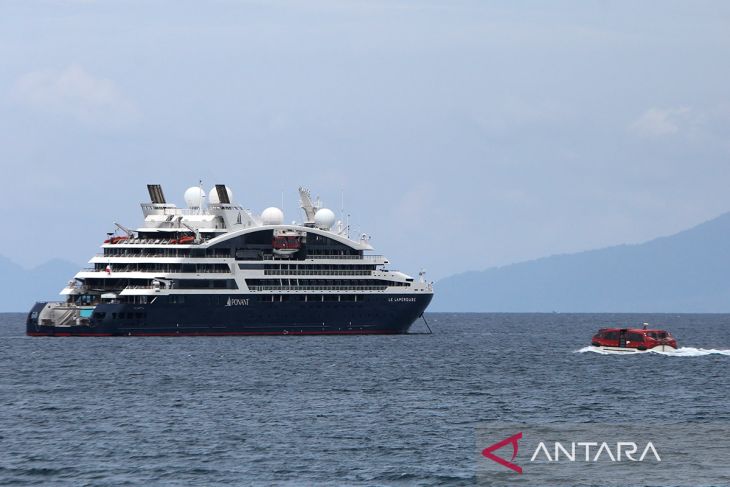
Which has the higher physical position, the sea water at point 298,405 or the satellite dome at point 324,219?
the satellite dome at point 324,219

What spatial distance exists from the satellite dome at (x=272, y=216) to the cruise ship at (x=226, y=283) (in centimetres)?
14

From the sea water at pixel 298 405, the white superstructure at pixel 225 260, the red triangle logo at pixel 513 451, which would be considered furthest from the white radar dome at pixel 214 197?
the red triangle logo at pixel 513 451

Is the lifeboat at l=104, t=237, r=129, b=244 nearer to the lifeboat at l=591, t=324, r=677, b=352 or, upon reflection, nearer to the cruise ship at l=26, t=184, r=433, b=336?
the cruise ship at l=26, t=184, r=433, b=336

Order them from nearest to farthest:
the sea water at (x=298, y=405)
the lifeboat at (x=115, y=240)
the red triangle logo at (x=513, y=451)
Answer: the red triangle logo at (x=513, y=451) < the sea water at (x=298, y=405) < the lifeboat at (x=115, y=240)

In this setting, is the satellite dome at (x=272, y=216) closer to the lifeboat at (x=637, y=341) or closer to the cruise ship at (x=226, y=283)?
the cruise ship at (x=226, y=283)

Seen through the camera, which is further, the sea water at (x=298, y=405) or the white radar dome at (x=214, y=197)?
the white radar dome at (x=214, y=197)

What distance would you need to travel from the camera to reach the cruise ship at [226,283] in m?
113

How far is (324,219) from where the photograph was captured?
421 feet

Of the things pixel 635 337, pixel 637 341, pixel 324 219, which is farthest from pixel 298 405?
pixel 324 219

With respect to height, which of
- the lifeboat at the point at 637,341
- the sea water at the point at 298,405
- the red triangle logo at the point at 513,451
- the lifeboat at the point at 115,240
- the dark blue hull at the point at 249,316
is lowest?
the lifeboat at the point at 637,341

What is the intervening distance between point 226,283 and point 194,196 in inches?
549

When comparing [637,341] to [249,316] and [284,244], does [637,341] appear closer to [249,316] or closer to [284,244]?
[284,244]

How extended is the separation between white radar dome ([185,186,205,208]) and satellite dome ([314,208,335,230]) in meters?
11.4

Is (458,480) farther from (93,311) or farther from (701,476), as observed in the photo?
(93,311)
